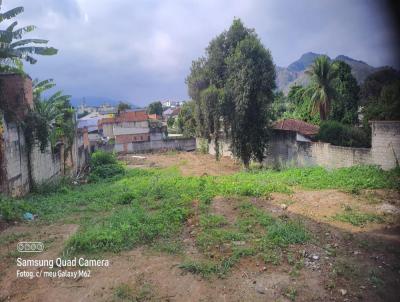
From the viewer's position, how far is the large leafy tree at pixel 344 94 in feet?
83.1

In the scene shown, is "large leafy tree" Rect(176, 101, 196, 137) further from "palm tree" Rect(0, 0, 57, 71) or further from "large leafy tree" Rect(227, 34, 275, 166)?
"palm tree" Rect(0, 0, 57, 71)

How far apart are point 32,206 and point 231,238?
670 cm

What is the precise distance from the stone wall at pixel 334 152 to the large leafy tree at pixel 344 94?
9.00 m

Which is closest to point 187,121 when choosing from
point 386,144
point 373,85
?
point 373,85

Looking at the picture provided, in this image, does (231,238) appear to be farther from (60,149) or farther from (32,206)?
(60,149)

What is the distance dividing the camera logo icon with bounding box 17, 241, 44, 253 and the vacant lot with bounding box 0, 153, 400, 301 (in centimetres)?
15

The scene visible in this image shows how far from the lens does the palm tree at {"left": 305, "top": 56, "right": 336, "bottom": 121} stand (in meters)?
23.3

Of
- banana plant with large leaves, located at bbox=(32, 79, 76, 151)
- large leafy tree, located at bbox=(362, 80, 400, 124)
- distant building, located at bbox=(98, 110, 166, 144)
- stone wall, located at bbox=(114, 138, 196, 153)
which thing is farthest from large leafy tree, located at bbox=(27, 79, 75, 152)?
distant building, located at bbox=(98, 110, 166, 144)

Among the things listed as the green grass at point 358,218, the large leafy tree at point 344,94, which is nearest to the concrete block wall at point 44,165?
the green grass at point 358,218

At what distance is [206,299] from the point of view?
460cm

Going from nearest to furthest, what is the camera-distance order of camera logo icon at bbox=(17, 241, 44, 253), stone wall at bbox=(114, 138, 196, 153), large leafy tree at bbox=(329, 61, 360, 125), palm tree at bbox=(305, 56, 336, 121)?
camera logo icon at bbox=(17, 241, 44, 253) → palm tree at bbox=(305, 56, 336, 121) → large leafy tree at bbox=(329, 61, 360, 125) → stone wall at bbox=(114, 138, 196, 153)

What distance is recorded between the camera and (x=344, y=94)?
25.5 m

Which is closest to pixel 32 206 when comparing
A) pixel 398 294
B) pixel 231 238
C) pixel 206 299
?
pixel 231 238

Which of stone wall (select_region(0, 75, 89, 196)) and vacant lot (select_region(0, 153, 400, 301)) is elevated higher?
stone wall (select_region(0, 75, 89, 196))
